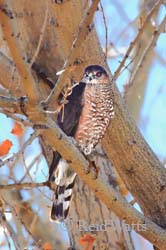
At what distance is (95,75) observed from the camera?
3662mm

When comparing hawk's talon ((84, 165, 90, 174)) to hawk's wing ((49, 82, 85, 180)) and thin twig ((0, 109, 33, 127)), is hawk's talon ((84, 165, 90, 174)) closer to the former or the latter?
thin twig ((0, 109, 33, 127))

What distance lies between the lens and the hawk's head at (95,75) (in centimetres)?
364

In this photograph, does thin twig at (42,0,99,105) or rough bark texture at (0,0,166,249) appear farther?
rough bark texture at (0,0,166,249)

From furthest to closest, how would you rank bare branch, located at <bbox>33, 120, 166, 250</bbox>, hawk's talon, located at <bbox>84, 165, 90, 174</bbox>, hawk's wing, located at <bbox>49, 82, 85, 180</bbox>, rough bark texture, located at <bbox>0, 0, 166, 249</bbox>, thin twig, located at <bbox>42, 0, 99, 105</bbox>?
hawk's wing, located at <bbox>49, 82, 85, 180</bbox> < rough bark texture, located at <bbox>0, 0, 166, 249</bbox> < hawk's talon, located at <bbox>84, 165, 90, 174</bbox> < bare branch, located at <bbox>33, 120, 166, 250</bbox> < thin twig, located at <bbox>42, 0, 99, 105</bbox>

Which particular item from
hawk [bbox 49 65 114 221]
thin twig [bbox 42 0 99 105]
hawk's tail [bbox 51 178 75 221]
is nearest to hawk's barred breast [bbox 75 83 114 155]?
hawk [bbox 49 65 114 221]

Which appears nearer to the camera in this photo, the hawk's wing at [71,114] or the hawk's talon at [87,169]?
the hawk's talon at [87,169]

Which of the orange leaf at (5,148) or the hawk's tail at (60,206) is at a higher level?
the hawk's tail at (60,206)

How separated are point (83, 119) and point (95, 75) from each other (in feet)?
0.80

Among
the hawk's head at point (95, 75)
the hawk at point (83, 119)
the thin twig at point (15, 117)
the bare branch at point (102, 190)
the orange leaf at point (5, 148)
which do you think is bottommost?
the bare branch at point (102, 190)

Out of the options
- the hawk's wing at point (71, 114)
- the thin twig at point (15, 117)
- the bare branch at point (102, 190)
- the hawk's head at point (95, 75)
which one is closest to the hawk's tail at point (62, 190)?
the hawk's wing at point (71, 114)

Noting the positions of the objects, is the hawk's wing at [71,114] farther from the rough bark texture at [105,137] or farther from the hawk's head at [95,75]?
the rough bark texture at [105,137]

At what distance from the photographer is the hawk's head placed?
3.64 metres

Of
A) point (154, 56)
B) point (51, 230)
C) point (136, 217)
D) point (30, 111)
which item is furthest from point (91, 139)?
point (154, 56)

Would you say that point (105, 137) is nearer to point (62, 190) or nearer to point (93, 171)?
point (62, 190)
